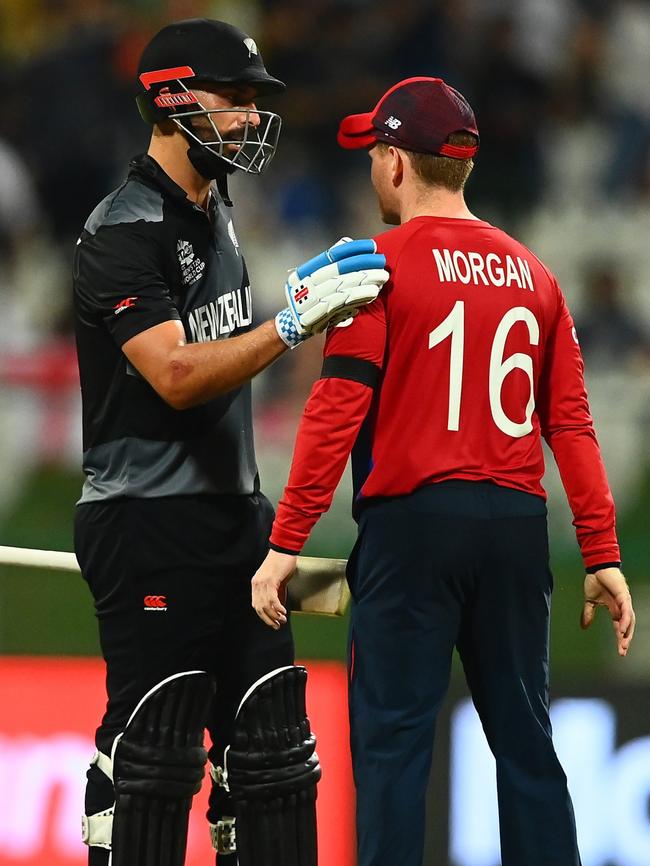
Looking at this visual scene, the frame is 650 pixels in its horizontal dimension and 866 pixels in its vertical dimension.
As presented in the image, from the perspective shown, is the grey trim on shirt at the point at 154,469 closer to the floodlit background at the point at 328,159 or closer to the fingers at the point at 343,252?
the fingers at the point at 343,252

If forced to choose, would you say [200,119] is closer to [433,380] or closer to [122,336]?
[122,336]

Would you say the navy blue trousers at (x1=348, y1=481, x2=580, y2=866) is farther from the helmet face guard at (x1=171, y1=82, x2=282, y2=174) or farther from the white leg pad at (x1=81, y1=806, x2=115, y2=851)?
the helmet face guard at (x1=171, y1=82, x2=282, y2=174)

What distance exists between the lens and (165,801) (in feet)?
10.0

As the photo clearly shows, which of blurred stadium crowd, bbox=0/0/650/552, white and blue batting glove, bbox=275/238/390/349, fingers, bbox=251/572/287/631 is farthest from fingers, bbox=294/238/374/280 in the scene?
blurred stadium crowd, bbox=0/0/650/552

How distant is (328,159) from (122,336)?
619 centimetres

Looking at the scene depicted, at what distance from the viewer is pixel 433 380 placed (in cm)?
293

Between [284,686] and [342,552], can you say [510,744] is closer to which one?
[284,686]

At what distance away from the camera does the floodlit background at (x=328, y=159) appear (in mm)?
5742

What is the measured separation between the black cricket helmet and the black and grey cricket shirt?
0.36 ft

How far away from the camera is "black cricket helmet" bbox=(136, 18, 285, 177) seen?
315 cm

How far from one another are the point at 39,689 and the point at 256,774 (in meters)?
1.44

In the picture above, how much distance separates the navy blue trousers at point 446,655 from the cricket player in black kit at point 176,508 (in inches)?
10.1

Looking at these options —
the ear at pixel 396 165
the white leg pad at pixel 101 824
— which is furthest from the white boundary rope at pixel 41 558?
the ear at pixel 396 165

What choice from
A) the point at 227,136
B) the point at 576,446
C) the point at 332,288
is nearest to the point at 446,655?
the point at 576,446
